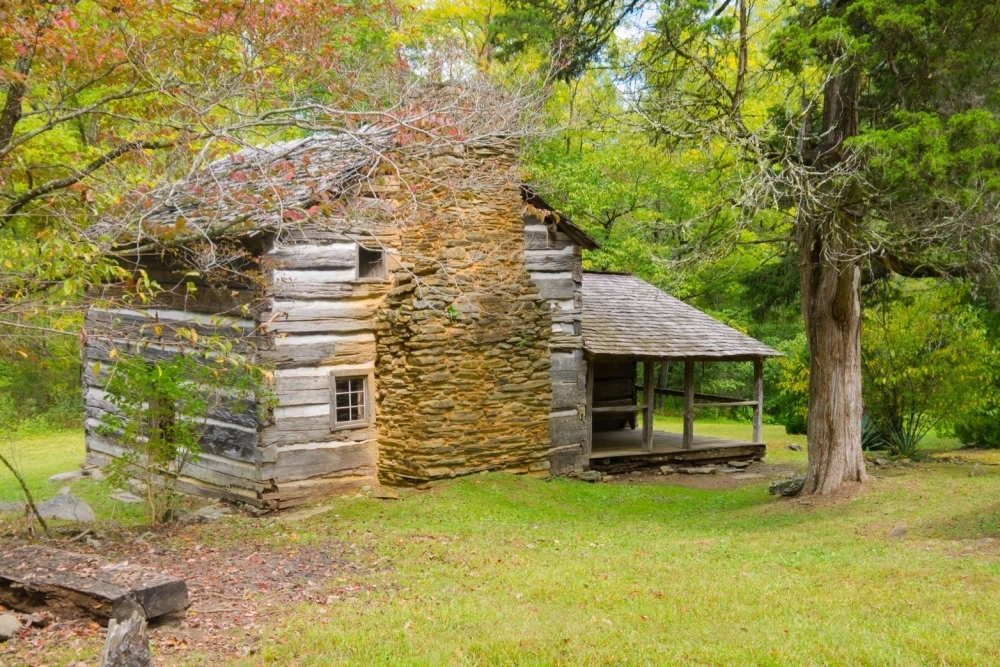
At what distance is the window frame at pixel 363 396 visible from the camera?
1302cm

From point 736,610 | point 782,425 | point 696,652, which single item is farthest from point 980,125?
point 782,425

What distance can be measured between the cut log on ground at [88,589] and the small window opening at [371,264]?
7.21 meters

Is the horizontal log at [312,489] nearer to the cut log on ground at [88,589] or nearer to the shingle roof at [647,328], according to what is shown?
the shingle roof at [647,328]

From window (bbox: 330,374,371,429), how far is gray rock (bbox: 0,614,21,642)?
6.95 meters

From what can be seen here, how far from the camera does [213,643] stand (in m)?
6.25

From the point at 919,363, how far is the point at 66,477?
16.7 meters

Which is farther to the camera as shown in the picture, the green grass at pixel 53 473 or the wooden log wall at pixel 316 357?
the green grass at pixel 53 473

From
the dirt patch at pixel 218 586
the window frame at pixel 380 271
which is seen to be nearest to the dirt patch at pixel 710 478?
the window frame at pixel 380 271

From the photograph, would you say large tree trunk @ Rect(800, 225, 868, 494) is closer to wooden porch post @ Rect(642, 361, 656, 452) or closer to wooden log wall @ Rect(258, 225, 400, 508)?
wooden porch post @ Rect(642, 361, 656, 452)

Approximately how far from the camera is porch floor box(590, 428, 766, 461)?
17578 mm

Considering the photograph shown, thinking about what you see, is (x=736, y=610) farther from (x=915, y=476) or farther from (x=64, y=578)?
(x=915, y=476)

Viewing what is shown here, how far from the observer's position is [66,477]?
16.7 metres

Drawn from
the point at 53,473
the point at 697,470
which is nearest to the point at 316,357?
the point at 697,470

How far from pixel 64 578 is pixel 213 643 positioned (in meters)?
1.40
